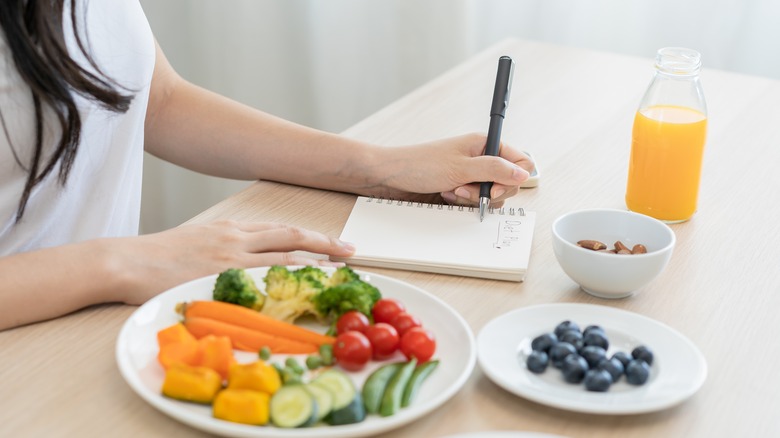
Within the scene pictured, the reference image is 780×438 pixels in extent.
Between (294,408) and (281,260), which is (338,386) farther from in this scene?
(281,260)

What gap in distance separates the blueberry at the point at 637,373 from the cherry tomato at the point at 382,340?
21cm

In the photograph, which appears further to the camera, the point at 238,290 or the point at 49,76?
the point at 49,76

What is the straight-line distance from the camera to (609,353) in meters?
0.86

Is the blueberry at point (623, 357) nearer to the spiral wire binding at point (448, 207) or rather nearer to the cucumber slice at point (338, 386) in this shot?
the cucumber slice at point (338, 386)

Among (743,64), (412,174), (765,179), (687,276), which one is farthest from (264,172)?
(743,64)

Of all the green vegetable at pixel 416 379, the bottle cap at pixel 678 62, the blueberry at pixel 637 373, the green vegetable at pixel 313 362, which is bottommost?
the blueberry at pixel 637 373

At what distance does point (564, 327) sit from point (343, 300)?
21 centimetres

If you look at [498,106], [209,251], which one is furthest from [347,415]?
[498,106]

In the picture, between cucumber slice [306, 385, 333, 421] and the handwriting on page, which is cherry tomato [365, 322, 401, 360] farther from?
the handwriting on page

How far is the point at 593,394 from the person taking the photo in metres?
0.79

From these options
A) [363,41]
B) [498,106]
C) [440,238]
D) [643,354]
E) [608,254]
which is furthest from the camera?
[363,41]

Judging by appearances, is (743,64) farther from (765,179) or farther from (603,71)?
(765,179)

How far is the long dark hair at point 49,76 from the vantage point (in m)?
0.97

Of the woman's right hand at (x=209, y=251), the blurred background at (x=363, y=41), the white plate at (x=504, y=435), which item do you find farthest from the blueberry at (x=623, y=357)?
the blurred background at (x=363, y=41)
